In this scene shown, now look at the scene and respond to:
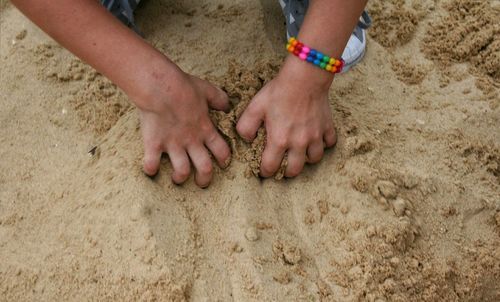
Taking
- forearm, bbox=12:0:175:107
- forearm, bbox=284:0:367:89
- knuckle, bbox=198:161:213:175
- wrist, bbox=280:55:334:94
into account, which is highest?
forearm, bbox=284:0:367:89

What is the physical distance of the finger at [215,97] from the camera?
4.90 feet

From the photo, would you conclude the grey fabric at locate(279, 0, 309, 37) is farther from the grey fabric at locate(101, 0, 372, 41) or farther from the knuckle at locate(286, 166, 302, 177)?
the knuckle at locate(286, 166, 302, 177)

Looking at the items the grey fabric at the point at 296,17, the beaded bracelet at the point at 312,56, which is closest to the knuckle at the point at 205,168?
the beaded bracelet at the point at 312,56

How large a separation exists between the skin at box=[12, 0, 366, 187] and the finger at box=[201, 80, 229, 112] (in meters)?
0.01

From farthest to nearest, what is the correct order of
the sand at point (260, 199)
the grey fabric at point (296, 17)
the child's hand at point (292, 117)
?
1. the grey fabric at point (296, 17)
2. the child's hand at point (292, 117)
3. the sand at point (260, 199)

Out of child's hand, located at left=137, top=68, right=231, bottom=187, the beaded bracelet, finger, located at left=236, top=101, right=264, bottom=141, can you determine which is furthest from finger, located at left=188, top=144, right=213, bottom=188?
the beaded bracelet

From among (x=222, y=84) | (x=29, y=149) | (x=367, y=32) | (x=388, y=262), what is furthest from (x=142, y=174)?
(x=367, y=32)

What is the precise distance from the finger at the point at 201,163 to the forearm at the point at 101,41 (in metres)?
0.17

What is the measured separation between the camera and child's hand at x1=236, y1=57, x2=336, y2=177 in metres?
1.43

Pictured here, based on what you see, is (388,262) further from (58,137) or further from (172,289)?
(58,137)

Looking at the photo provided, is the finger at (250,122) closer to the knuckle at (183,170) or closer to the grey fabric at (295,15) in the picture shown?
the knuckle at (183,170)

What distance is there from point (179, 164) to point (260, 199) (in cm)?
21

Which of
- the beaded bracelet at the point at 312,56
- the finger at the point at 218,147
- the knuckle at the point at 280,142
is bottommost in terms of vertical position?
the finger at the point at 218,147

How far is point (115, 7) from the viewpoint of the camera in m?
1.85
